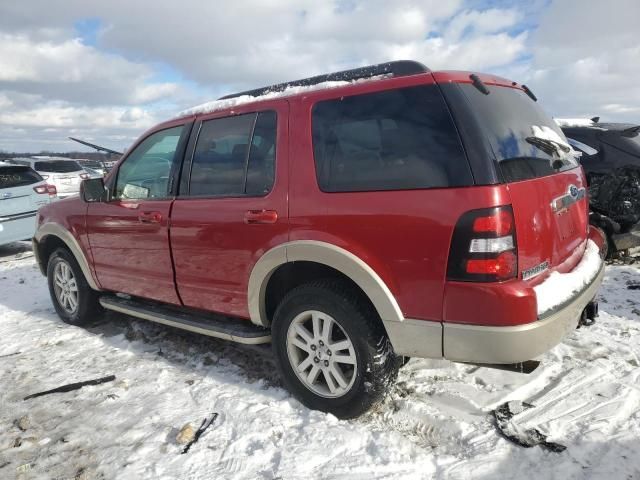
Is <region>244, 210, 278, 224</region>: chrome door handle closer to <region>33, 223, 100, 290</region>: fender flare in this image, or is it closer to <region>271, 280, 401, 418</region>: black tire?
<region>271, 280, 401, 418</region>: black tire

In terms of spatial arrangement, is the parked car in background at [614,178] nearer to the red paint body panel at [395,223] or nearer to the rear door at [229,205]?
the red paint body panel at [395,223]

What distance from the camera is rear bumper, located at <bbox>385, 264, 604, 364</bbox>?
2295 mm

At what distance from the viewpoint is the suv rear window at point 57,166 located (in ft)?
45.9

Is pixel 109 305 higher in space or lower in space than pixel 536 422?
higher

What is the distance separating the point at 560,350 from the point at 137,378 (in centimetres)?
318

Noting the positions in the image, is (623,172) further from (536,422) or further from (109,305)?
(109,305)

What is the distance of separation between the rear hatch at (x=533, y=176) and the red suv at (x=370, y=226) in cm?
1

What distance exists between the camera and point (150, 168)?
3.96 m

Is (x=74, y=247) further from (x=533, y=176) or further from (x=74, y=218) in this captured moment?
(x=533, y=176)

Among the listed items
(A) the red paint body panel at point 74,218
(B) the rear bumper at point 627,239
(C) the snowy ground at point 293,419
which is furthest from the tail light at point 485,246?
(B) the rear bumper at point 627,239

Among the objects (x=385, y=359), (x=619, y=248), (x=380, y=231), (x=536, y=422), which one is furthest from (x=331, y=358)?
(x=619, y=248)

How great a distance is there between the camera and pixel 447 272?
7.68 feet

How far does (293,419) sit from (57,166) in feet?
46.0

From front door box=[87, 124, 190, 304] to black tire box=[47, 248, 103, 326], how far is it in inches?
17.4
